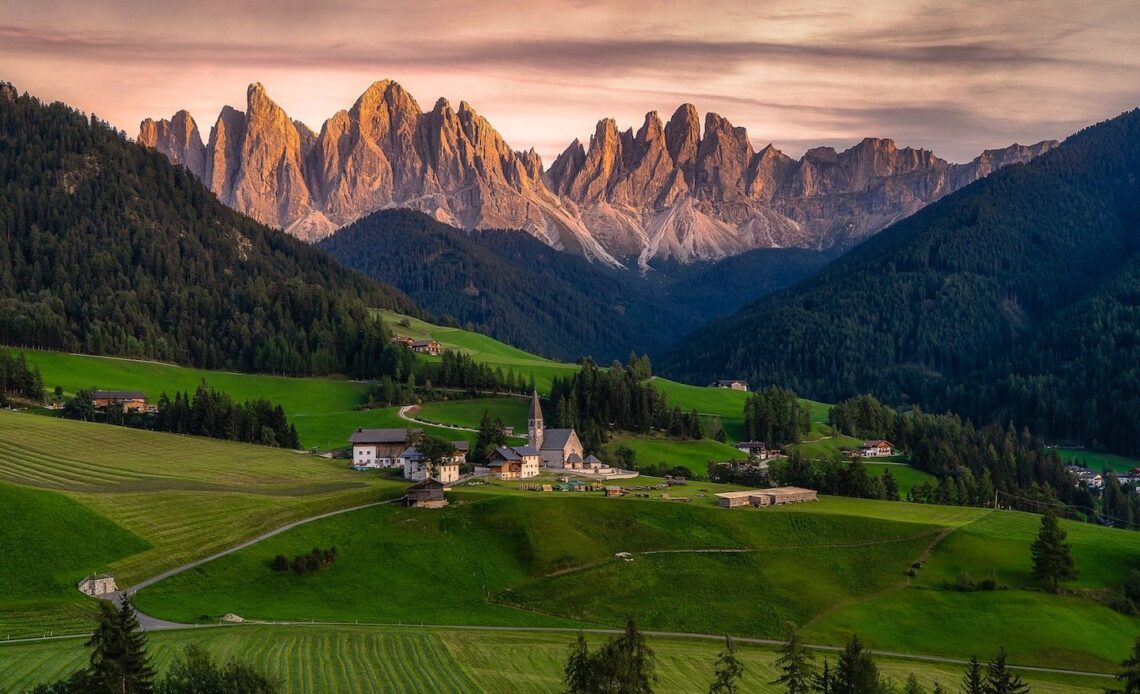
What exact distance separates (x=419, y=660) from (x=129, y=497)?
4263cm

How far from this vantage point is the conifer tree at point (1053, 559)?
105000 millimetres

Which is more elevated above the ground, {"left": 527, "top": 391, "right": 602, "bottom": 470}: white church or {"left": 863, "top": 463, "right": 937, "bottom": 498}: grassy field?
{"left": 527, "top": 391, "right": 602, "bottom": 470}: white church

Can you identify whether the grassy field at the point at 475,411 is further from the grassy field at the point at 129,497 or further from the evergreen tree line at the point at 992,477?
the evergreen tree line at the point at 992,477

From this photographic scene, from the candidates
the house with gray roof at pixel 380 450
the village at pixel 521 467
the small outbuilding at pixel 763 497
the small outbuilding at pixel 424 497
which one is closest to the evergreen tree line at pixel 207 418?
the village at pixel 521 467

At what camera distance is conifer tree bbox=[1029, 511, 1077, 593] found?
10500 cm

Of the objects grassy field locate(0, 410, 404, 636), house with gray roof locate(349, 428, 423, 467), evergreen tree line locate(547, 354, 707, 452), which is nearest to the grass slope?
grassy field locate(0, 410, 404, 636)

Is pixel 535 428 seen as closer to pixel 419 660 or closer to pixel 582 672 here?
pixel 419 660

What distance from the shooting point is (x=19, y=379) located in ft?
548

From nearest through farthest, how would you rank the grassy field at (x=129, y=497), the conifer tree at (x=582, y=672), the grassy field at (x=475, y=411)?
1. the conifer tree at (x=582, y=672)
2. the grassy field at (x=129, y=497)
3. the grassy field at (x=475, y=411)

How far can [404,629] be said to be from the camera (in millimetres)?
86188

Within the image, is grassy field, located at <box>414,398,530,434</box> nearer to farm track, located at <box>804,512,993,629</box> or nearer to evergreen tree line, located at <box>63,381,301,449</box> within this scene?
evergreen tree line, located at <box>63,381,301,449</box>

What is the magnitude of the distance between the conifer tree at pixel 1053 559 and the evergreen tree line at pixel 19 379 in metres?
137

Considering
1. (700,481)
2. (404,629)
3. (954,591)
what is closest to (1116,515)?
(700,481)

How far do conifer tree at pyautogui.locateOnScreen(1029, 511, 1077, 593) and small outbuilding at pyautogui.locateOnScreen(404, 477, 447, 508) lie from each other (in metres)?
58.0
